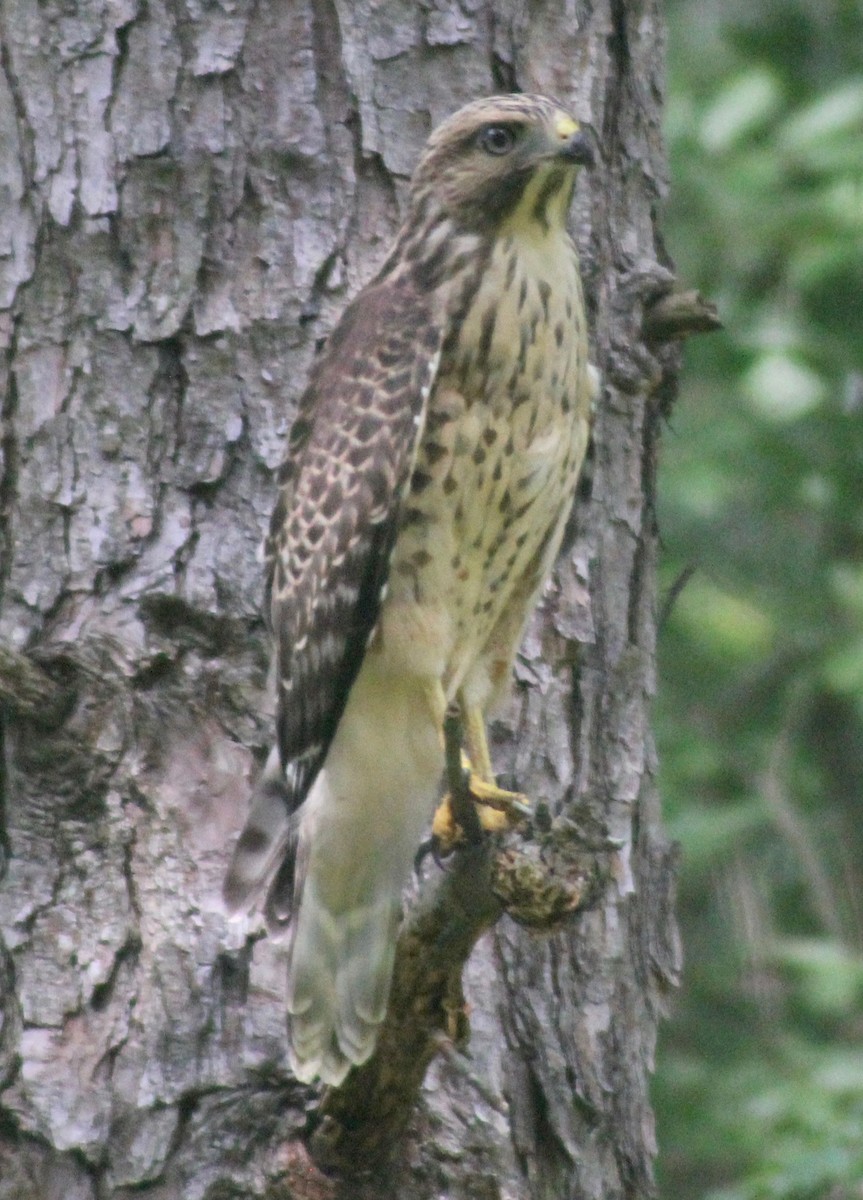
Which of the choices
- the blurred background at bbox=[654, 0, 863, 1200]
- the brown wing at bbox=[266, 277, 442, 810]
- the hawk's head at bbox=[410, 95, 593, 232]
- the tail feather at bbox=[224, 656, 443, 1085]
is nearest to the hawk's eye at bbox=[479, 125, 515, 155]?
the hawk's head at bbox=[410, 95, 593, 232]

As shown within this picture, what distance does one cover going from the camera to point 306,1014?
10.9 feet

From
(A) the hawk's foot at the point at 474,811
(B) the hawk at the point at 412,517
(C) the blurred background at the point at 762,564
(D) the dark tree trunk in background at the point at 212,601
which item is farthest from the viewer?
(C) the blurred background at the point at 762,564

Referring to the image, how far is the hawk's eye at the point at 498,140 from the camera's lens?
3660 millimetres

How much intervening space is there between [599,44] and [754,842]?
341cm

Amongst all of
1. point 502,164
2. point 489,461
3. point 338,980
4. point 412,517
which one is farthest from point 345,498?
point 338,980

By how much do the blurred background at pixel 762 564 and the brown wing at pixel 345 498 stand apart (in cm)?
268

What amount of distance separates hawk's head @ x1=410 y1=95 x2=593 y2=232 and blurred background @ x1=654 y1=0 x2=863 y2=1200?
2508mm

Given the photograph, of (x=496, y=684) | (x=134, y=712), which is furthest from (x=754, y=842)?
(x=134, y=712)

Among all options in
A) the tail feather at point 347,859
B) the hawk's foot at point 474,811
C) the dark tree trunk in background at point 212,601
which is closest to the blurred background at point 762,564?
the dark tree trunk in background at point 212,601

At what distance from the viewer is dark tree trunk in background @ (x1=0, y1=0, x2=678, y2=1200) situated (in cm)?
338

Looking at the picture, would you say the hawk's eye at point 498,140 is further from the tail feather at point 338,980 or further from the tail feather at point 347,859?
the tail feather at point 338,980

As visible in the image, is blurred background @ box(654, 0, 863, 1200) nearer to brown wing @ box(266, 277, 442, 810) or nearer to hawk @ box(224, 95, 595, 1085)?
hawk @ box(224, 95, 595, 1085)

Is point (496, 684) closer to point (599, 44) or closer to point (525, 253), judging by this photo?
point (525, 253)

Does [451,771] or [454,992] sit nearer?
[451,771]
